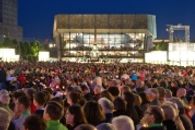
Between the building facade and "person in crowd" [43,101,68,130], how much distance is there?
140m

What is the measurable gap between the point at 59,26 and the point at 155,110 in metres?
146

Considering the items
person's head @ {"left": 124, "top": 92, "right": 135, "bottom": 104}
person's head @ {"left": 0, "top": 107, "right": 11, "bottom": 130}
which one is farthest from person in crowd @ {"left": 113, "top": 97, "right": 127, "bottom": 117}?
person's head @ {"left": 0, "top": 107, "right": 11, "bottom": 130}

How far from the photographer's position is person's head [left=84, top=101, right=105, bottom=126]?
8.58 metres

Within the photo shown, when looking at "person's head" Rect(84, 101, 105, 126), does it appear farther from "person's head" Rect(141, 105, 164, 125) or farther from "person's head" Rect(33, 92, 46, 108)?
"person's head" Rect(33, 92, 46, 108)

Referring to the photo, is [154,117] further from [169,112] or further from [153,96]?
[153,96]

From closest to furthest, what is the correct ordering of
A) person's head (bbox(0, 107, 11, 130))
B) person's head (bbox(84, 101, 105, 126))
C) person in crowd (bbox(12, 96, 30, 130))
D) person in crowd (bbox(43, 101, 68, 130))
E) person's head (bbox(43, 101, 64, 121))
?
person's head (bbox(0, 107, 11, 130)) < person in crowd (bbox(43, 101, 68, 130)) < person's head (bbox(43, 101, 64, 121)) < person's head (bbox(84, 101, 105, 126)) < person in crowd (bbox(12, 96, 30, 130))

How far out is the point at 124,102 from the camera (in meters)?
10.2

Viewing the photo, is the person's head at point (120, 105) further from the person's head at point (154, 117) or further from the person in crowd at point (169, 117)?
the person's head at point (154, 117)

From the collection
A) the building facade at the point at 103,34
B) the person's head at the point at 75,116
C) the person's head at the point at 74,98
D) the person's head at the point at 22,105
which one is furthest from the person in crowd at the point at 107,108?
the building facade at the point at 103,34

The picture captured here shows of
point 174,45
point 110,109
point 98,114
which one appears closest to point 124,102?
point 110,109

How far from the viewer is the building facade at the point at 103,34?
150 m

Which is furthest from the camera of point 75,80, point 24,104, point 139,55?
point 139,55

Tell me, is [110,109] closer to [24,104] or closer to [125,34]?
[24,104]

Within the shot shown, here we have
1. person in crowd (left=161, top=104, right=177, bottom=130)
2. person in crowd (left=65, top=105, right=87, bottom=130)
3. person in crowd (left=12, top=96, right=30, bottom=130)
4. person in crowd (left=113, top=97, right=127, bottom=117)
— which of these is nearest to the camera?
person in crowd (left=65, top=105, right=87, bottom=130)
